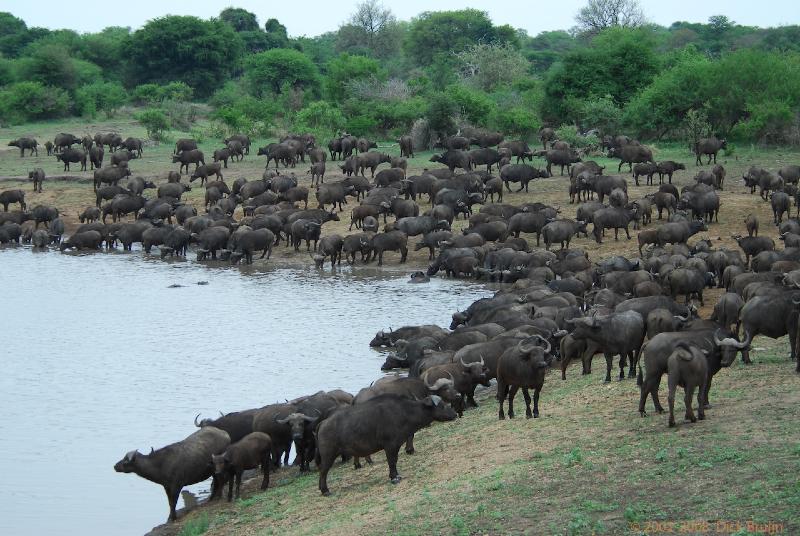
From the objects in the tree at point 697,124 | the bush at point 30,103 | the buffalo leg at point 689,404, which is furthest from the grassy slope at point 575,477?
the bush at point 30,103

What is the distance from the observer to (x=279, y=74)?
191 ft

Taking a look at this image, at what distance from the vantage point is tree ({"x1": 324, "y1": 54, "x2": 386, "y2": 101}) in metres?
52.7

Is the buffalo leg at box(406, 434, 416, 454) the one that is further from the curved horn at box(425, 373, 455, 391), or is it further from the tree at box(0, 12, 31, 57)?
the tree at box(0, 12, 31, 57)

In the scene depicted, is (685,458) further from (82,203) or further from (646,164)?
(82,203)

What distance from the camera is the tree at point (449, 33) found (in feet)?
254

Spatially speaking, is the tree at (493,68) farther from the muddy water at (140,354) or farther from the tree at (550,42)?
the tree at (550,42)

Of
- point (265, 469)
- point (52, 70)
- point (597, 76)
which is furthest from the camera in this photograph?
point (52, 70)

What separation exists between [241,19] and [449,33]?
63.7ft

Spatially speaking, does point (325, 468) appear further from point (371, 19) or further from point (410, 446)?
point (371, 19)

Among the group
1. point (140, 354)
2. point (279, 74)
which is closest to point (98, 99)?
point (279, 74)

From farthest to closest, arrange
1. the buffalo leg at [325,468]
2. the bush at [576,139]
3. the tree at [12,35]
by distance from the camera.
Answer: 1. the tree at [12,35]
2. the bush at [576,139]
3. the buffalo leg at [325,468]

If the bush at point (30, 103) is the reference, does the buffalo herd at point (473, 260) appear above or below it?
below

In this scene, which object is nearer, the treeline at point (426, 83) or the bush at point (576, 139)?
the bush at point (576, 139)

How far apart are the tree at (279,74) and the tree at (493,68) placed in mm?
8180
